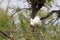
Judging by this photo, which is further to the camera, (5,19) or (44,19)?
(5,19)

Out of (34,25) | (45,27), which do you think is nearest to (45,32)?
(45,27)

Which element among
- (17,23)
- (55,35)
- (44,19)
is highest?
(44,19)

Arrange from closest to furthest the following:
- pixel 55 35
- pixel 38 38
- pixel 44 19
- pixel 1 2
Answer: pixel 38 38 < pixel 44 19 < pixel 55 35 < pixel 1 2

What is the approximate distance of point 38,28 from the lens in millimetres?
8531

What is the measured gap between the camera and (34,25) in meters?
8.13

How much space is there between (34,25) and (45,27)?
3.44 ft

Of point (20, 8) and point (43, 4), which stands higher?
point (43, 4)

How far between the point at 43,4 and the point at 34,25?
0.80 metres

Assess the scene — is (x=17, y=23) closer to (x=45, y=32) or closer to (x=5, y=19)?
(x=5, y=19)

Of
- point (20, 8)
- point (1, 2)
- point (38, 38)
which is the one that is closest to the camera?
point (38, 38)

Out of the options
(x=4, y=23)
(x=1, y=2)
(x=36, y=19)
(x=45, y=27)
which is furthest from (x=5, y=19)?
(x=36, y=19)

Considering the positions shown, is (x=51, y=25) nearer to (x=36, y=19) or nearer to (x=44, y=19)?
(x=44, y=19)

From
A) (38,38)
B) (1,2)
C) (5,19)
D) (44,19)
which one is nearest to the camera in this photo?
(38,38)

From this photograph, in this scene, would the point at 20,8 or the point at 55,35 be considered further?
the point at 20,8
